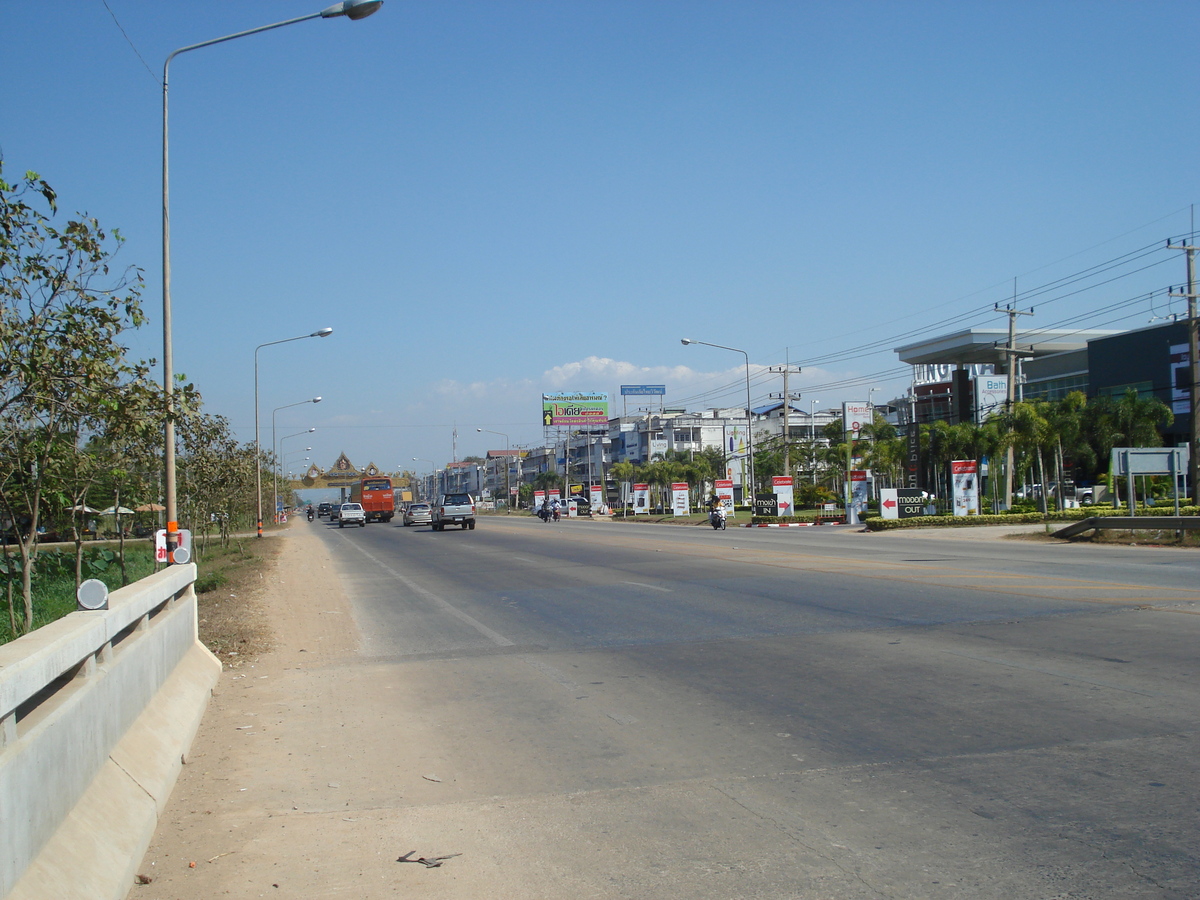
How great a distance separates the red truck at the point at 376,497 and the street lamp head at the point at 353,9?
68.3 meters

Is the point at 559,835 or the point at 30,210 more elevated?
the point at 30,210

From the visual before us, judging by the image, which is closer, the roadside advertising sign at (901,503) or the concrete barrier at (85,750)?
the concrete barrier at (85,750)

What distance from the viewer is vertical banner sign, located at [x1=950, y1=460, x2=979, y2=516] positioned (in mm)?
45250

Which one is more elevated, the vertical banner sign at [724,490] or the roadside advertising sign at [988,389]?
the roadside advertising sign at [988,389]

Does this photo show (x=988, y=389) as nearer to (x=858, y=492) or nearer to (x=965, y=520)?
(x=858, y=492)

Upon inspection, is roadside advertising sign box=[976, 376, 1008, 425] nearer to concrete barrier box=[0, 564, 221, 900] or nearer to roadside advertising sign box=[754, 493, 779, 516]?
roadside advertising sign box=[754, 493, 779, 516]

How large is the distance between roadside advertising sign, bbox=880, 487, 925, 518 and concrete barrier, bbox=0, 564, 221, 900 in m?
41.8

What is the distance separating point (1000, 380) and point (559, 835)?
83.2 m

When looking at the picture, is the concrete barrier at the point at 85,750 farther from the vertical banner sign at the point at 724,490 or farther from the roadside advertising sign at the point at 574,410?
the roadside advertising sign at the point at 574,410

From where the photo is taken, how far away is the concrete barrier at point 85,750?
370 cm

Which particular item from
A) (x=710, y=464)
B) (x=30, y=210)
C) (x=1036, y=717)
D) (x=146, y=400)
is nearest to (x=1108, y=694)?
(x=1036, y=717)

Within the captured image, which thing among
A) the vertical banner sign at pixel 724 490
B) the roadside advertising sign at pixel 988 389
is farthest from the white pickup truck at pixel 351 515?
the roadside advertising sign at pixel 988 389

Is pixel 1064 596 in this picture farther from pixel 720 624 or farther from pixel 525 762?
pixel 525 762

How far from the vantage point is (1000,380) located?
80500mm
